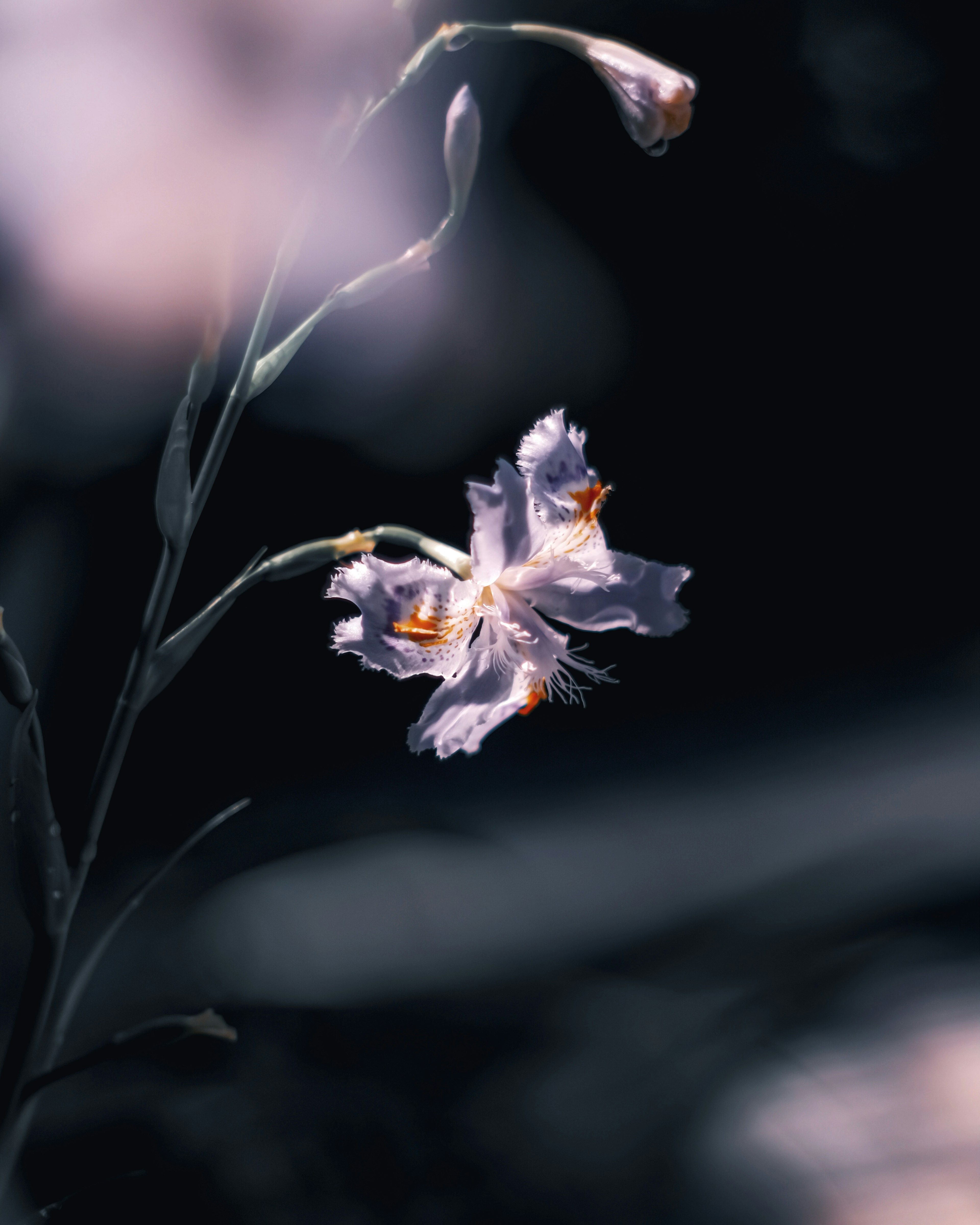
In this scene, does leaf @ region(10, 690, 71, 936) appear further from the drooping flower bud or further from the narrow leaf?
the drooping flower bud

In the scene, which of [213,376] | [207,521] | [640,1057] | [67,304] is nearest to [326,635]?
[207,521]

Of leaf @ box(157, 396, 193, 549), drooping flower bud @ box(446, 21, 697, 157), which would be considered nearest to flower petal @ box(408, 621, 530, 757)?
leaf @ box(157, 396, 193, 549)

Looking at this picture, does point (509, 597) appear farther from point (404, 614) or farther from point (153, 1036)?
point (153, 1036)

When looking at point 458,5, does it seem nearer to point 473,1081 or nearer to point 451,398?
point 451,398

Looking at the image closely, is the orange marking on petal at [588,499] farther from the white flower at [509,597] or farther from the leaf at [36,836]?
the leaf at [36,836]

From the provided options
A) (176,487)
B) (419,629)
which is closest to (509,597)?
(419,629)

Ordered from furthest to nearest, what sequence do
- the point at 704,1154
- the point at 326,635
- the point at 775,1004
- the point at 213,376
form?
the point at 326,635, the point at 775,1004, the point at 704,1154, the point at 213,376
